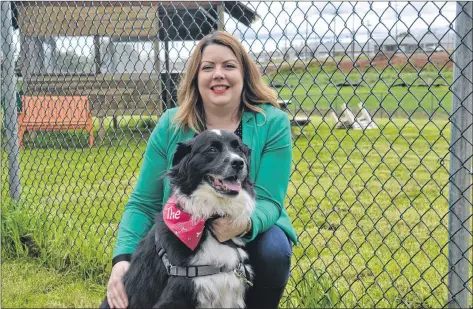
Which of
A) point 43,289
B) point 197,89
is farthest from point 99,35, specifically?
point 197,89

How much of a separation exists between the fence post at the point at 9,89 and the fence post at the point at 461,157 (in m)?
3.55

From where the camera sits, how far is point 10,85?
469 centimetres

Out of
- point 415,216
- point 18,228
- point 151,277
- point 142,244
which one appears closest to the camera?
point 151,277

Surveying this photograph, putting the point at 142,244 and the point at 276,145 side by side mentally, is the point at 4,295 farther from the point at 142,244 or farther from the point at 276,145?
the point at 276,145

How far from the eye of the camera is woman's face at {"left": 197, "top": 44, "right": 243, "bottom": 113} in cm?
288

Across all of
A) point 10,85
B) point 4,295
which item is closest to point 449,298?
point 4,295

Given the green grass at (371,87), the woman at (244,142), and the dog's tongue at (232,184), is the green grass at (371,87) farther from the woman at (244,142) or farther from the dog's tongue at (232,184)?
the dog's tongue at (232,184)

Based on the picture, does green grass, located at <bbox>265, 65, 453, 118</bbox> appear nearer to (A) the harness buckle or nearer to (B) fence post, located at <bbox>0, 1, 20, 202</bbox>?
(A) the harness buckle

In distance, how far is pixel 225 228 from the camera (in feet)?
8.43

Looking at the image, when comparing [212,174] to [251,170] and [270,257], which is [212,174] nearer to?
[251,170]

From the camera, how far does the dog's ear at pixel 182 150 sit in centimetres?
257

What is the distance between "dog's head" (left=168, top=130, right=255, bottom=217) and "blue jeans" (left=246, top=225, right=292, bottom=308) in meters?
0.27

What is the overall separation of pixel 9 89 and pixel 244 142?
2748 millimetres

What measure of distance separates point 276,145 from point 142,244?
2.81ft
